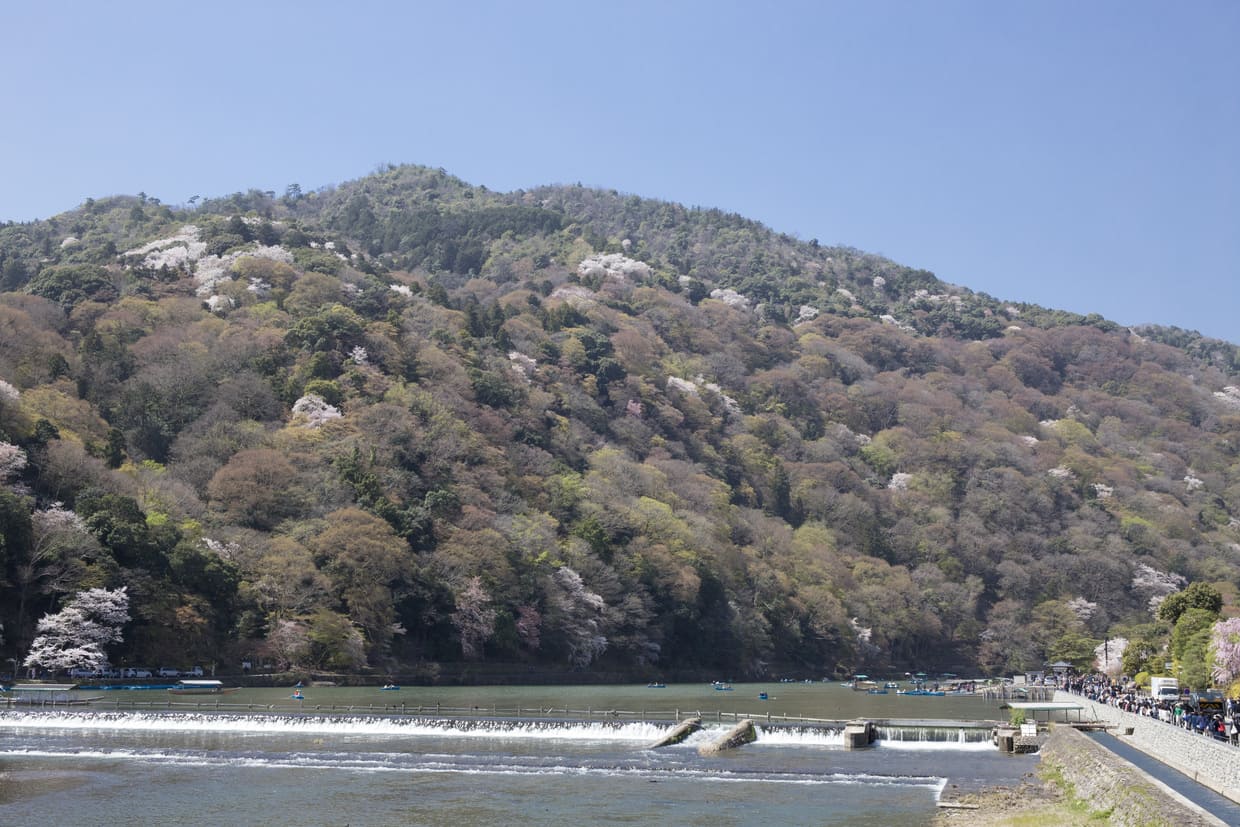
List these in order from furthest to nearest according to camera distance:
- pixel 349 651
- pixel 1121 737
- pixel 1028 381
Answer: pixel 1028 381
pixel 349 651
pixel 1121 737

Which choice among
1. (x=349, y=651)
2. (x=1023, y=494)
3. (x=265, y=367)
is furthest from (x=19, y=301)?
(x=1023, y=494)

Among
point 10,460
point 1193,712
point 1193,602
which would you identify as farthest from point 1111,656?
point 10,460

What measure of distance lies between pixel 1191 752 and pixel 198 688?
41.6 metres

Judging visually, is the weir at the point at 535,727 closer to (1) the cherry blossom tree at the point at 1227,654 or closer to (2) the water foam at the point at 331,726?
(2) the water foam at the point at 331,726

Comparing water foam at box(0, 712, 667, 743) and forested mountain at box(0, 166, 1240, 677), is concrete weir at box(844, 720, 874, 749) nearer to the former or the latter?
water foam at box(0, 712, 667, 743)

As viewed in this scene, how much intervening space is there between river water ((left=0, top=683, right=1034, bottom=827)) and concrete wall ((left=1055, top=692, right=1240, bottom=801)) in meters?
3.59

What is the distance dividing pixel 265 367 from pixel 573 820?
213 ft

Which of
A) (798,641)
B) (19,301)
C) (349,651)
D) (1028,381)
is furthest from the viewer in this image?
(1028,381)

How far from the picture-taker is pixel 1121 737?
39688mm

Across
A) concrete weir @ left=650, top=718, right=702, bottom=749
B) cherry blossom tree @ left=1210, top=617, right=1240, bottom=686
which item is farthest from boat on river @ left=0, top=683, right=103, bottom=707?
cherry blossom tree @ left=1210, top=617, right=1240, bottom=686

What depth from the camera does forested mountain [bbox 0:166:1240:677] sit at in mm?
64562

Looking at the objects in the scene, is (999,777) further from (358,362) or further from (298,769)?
(358,362)

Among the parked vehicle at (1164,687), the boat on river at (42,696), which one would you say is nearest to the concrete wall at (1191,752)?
the parked vehicle at (1164,687)

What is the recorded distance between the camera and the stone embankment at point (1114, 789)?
2160cm
